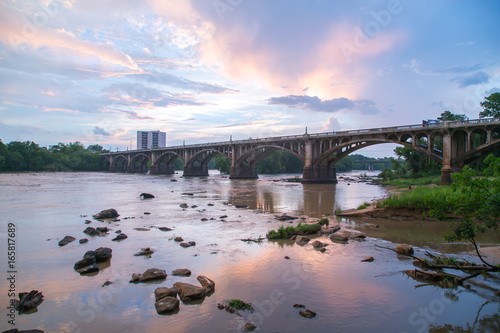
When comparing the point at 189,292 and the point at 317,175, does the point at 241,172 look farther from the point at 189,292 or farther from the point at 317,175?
the point at 189,292

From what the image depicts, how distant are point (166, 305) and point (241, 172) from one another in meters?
71.6

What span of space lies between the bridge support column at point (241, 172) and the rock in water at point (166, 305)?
6963cm

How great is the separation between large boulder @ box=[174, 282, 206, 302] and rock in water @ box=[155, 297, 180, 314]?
0.84ft

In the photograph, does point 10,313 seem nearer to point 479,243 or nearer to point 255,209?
point 479,243

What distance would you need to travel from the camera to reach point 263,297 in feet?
25.1

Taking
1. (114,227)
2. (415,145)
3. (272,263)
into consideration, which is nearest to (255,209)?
(114,227)

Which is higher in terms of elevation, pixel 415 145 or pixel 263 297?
pixel 415 145

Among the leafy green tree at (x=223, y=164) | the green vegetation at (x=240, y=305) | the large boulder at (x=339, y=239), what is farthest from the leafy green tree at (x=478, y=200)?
the leafy green tree at (x=223, y=164)

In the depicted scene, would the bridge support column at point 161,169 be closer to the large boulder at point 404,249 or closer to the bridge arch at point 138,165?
the bridge arch at point 138,165

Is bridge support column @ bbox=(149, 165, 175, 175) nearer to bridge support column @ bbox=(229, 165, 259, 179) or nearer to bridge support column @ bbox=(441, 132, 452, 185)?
bridge support column @ bbox=(229, 165, 259, 179)

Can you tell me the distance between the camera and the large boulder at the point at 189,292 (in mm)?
7441

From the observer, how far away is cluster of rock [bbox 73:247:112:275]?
9.41m

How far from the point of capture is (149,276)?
8.72 m

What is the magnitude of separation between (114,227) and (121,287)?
851 cm
